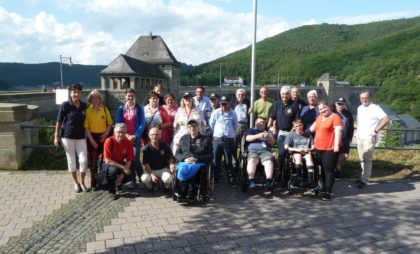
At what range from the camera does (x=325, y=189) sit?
5.68 metres

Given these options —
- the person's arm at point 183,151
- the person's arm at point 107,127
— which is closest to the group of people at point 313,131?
the person's arm at point 183,151

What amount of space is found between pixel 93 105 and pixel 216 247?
317cm

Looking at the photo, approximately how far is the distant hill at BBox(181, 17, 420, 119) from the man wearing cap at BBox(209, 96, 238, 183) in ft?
236

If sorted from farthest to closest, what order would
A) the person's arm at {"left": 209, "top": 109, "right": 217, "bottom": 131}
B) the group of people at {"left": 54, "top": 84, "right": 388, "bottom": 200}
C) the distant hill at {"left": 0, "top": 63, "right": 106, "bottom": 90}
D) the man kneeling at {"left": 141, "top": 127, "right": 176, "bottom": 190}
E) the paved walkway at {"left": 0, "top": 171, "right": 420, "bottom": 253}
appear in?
1. the distant hill at {"left": 0, "top": 63, "right": 106, "bottom": 90}
2. the person's arm at {"left": 209, "top": 109, "right": 217, "bottom": 131}
3. the man kneeling at {"left": 141, "top": 127, "right": 176, "bottom": 190}
4. the group of people at {"left": 54, "top": 84, "right": 388, "bottom": 200}
5. the paved walkway at {"left": 0, "top": 171, "right": 420, "bottom": 253}

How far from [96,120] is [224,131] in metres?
2.14

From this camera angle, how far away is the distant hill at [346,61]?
267 ft

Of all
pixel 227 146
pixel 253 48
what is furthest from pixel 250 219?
pixel 253 48

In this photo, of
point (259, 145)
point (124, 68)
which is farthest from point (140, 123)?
point (124, 68)

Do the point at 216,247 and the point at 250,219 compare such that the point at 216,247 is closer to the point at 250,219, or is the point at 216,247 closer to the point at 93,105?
the point at 250,219

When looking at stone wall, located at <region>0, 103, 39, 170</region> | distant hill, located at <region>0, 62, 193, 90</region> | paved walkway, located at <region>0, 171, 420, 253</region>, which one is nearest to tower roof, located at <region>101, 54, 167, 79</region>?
stone wall, located at <region>0, 103, 39, 170</region>

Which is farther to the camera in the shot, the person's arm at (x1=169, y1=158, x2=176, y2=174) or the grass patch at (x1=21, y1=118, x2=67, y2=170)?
the grass patch at (x1=21, y1=118, x2=67, y2=170)

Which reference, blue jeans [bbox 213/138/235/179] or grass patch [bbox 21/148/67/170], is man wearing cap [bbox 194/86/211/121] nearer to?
blue jeans [bbox 213/138/235/179]

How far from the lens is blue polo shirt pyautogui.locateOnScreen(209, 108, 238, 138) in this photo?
6.18 m

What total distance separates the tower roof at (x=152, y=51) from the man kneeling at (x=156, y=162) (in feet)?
201
